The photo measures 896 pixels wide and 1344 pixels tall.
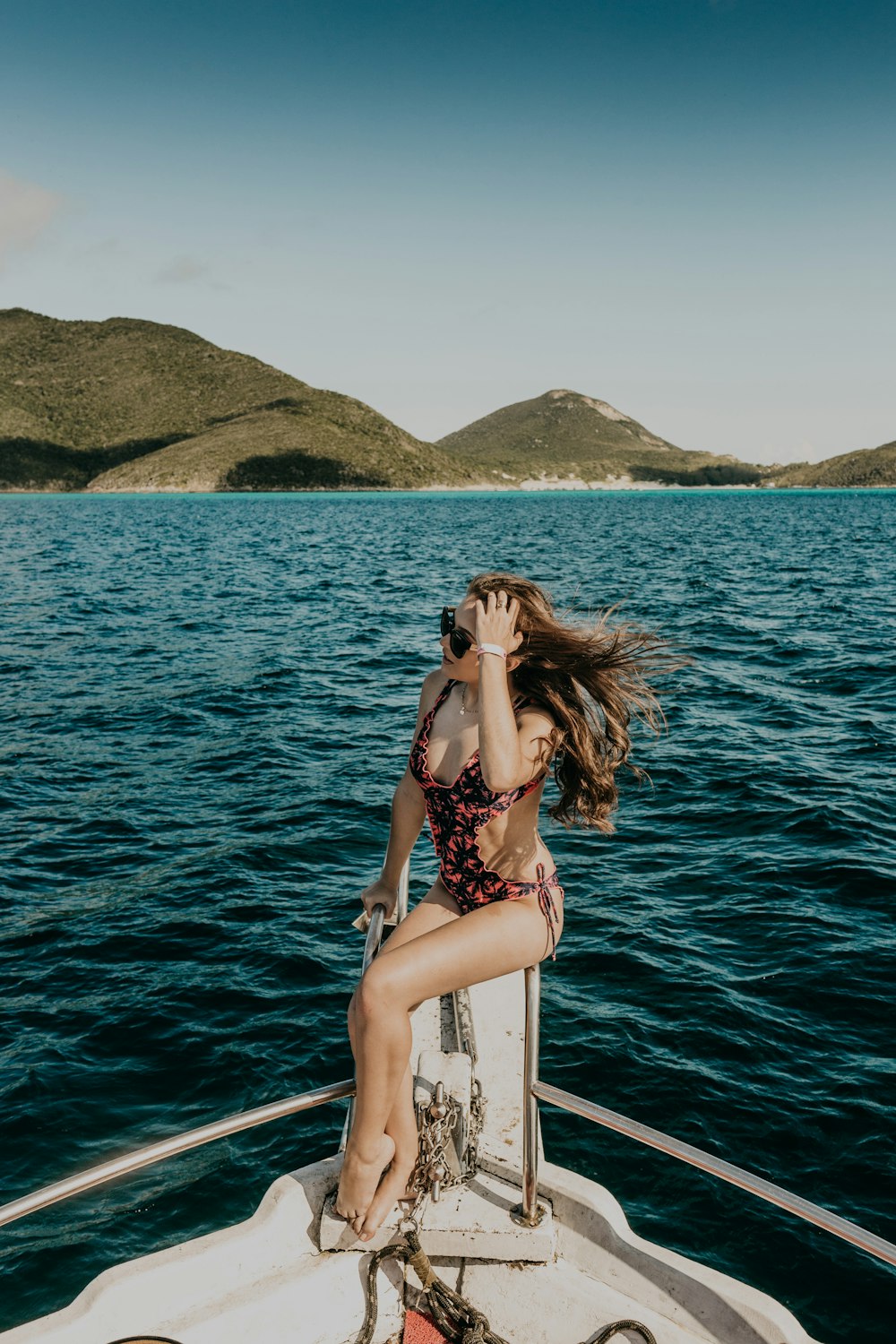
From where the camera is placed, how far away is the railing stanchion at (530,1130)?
3494 mm

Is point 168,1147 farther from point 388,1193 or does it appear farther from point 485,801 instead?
point 485,801

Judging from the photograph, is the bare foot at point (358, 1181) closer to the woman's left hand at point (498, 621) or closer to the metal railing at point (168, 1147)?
the metal railing at point (168, 1147)

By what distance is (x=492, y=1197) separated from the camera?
3.67m

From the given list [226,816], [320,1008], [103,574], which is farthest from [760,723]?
[103,574]

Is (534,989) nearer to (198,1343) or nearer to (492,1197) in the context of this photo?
(492,1197)

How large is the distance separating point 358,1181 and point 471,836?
1342mm

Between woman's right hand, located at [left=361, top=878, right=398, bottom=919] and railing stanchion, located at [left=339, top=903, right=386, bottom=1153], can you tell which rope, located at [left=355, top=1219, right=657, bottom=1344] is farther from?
woman's right hand, located at [left=361, top=878, right=398, bottom=919]

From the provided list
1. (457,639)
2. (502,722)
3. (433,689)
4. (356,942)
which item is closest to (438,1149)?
(502,722)

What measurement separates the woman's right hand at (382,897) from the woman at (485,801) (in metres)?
0.44

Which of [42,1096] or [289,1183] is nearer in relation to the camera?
[289,1183]

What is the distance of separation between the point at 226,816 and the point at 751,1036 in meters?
7.46

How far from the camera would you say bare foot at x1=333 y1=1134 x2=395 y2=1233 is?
3.45m

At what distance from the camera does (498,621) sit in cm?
358

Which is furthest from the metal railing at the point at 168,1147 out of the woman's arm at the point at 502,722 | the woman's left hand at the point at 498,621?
the woman's left hand at the point at 498,621
